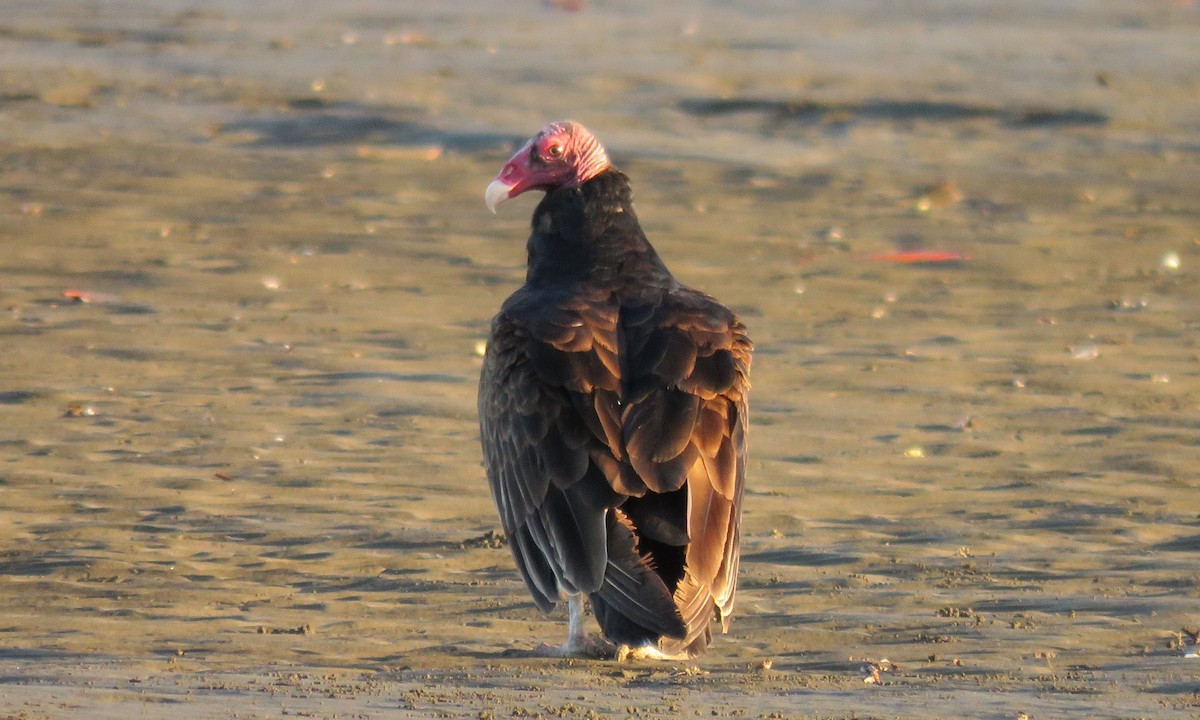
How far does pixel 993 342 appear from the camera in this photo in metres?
8.53

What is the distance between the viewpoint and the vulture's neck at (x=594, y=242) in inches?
213

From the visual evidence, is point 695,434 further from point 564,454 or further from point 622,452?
point 564,454

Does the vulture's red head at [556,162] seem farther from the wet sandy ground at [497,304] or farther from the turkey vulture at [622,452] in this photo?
the wet sandy ground at [497,304]

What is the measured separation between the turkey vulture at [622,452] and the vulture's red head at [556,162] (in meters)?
0.54

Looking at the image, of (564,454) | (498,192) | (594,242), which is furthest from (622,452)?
(498,192)

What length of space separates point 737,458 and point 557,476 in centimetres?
45

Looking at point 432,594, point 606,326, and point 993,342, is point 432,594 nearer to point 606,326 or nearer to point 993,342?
point 606,326

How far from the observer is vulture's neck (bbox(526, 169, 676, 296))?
17.8 ft

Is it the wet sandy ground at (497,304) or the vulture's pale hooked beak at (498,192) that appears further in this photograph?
the vulture's pale hooked beak at (498,192)

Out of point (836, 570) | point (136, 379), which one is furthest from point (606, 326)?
point (136, 379)

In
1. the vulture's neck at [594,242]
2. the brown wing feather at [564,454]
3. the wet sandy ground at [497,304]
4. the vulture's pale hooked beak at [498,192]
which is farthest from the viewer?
the vulture's pale hooked beak at [498,192]

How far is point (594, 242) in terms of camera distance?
5.53 m

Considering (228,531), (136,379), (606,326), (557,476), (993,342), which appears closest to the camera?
(557,476)

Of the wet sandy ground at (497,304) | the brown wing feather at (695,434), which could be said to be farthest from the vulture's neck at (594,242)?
the wet sandy ground at (497,304)
